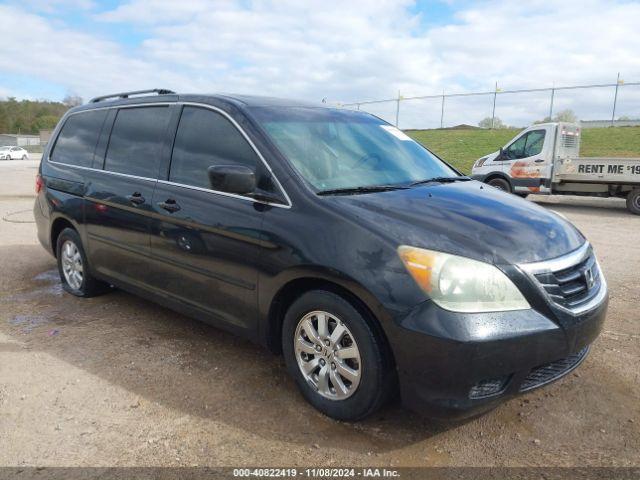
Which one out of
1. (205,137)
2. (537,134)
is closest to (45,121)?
(537,134)

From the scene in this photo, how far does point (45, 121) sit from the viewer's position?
87000mm

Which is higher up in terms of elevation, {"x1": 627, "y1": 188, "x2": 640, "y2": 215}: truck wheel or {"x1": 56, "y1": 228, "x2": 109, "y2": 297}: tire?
{"x1": 627, "y1": 188, "x2": 640, "y2": 215}: truck wheel

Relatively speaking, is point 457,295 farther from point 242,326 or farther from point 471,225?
point 242,326

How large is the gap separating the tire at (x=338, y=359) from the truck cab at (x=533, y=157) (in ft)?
39.5

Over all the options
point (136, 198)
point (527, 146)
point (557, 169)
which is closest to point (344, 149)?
point (136, 198)

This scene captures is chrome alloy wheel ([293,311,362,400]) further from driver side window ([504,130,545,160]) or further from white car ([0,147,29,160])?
white car ([0,147,29,160])

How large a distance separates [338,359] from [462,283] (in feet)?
A: 2.64

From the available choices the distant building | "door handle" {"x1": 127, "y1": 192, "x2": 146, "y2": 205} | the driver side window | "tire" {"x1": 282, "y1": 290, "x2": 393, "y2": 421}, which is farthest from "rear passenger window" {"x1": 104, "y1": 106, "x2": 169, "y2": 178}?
the distant building

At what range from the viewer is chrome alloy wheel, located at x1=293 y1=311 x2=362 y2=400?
2865mm

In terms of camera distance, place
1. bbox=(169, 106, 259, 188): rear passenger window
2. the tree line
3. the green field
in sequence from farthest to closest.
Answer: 1. the tree line
2. the green field
3. bbox=(169, 106, 259, 188): rear passenger window

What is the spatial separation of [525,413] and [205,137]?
8.96 feet

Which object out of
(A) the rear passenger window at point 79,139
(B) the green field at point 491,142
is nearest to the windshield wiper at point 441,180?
(A) the rear passenger window at point 79,139

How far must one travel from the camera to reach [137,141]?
436 cm

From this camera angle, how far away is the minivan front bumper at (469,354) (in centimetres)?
251
